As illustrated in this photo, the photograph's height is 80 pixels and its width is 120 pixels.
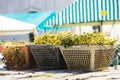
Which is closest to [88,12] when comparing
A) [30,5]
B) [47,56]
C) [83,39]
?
A: [47,56]

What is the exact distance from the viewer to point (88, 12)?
681cm

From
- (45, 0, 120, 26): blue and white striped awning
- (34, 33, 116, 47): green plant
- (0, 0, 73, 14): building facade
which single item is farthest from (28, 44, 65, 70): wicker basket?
(0, 0, 73, 14): building facade

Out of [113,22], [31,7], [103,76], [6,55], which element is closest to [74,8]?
[113,22]

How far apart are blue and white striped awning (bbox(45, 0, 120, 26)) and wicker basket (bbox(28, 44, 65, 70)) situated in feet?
5.12

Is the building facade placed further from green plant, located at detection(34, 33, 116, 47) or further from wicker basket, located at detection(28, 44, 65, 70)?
green plant, located at detection(34, 33, 116, 47)

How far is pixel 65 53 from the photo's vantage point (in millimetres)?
4691

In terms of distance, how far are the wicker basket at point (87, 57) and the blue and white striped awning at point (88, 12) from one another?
174cm

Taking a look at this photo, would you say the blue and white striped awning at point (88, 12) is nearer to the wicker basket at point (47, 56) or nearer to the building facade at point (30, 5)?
the wicker basket at point (47, 56)

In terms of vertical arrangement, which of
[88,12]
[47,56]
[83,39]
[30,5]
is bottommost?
[47,56]

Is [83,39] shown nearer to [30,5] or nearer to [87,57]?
[87,57]

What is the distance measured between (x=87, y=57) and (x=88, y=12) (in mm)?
2403

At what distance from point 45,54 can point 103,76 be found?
3.85 feet

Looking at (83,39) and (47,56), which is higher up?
(83,39)

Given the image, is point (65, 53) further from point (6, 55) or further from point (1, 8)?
point (1, 8)
